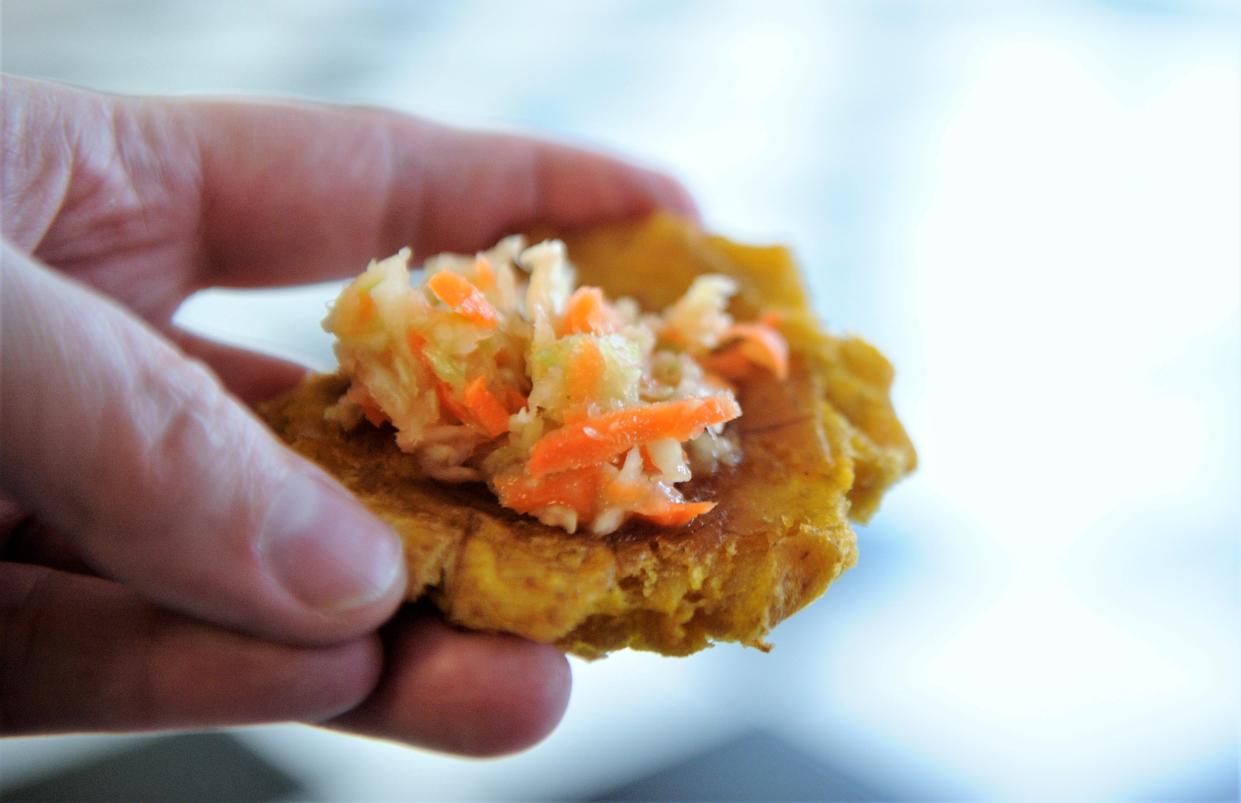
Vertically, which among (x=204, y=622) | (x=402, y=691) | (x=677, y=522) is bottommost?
(x=204, y=622)

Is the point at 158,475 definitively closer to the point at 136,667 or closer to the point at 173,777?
the point at 136,667

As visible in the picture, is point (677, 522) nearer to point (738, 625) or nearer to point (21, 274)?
point (738, 625)

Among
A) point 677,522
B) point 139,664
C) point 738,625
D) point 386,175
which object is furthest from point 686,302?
point 139,664

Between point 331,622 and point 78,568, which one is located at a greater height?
point 331,622

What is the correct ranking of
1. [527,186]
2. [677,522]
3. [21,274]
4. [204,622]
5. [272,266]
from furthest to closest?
[527,186], [272,266], [677,522], [204,622], [21,274]

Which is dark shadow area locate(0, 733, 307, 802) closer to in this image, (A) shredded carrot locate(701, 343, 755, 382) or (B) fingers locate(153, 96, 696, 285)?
(B) fingers locate(153, 96, 696, 285)

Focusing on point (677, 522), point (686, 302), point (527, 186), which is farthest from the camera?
point (527, 186)

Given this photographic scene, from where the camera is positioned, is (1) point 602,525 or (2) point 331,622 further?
(1) point 602,525

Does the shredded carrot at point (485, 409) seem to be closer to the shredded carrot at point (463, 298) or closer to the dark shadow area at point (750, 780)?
the shredded carrot at point (463, 298)
